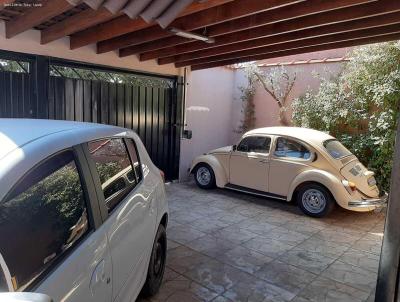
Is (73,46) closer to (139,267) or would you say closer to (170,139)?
(170,139)

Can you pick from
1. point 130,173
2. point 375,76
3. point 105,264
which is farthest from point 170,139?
point 105,264

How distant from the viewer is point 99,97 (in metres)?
6.27

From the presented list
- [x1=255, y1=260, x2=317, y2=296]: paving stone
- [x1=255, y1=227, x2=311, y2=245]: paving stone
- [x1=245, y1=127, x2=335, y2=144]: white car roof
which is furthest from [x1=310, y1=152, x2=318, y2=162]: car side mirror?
[x1=255, y1=260, x2=317, y2=296]: paving stone

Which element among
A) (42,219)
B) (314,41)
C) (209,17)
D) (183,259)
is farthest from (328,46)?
(42,219)

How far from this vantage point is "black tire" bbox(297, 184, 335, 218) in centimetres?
566

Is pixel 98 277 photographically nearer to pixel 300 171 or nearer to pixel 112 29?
pixel 112 29

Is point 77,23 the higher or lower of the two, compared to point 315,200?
higher

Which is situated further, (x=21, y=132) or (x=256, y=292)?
(x=256, y=292)

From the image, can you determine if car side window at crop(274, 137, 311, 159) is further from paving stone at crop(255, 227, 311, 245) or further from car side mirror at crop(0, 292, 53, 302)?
car side mirror at crop(0, 292, 53, 302)

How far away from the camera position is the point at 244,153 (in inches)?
266

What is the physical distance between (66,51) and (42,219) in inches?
182

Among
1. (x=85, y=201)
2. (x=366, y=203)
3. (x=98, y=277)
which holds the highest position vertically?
(x=85, y=201)

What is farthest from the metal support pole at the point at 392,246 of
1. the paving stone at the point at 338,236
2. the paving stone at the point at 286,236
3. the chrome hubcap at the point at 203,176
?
the chrome hubcap at the point at 203,176

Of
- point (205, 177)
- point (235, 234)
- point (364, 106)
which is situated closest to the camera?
point (235, 234)
